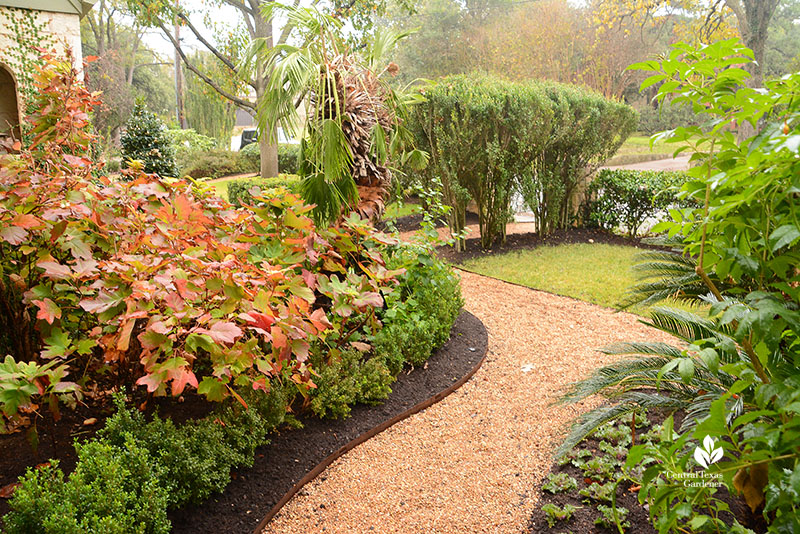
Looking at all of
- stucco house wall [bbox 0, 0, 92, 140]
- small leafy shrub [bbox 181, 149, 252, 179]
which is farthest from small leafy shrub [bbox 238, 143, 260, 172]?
stucco house wall [bbox 0, 0, 92, 140]

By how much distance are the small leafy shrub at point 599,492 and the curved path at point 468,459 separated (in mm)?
288

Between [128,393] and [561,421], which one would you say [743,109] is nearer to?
[561,421]

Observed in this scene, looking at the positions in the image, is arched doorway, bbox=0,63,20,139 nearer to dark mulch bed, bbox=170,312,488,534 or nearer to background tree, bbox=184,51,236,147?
dark mulch bed, bbox=170,312,488,534

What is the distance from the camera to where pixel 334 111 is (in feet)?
14.4

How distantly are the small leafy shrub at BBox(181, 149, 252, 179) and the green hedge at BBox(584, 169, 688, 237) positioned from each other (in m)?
12.9

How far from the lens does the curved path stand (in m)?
2.55

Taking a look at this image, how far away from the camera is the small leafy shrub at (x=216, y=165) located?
59.1ft

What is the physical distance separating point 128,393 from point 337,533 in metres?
1.39

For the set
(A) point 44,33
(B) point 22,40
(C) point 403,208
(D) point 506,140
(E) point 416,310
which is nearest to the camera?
(E) point 416,310

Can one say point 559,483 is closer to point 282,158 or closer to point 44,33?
point 44,33

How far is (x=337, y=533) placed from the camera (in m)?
2.47

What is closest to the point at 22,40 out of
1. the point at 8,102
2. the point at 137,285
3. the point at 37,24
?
the point at 37,24

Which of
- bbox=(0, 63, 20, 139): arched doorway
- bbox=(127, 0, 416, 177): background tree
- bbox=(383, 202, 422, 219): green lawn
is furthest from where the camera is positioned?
bbox=(127, 0, 416, 177): background tree

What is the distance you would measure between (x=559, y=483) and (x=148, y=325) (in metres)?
2.06
